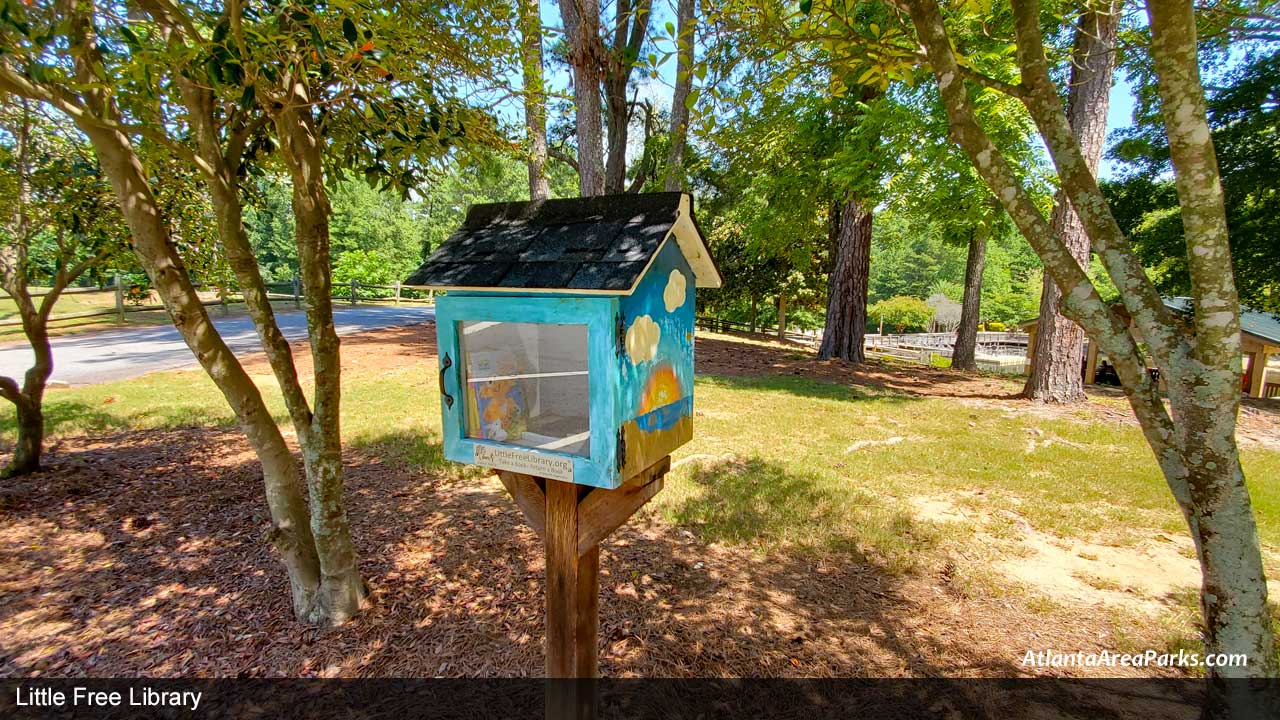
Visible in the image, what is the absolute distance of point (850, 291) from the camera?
45.8 feet

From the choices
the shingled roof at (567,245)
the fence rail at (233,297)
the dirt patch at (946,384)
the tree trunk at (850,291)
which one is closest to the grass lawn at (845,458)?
the dirt patch at (946,384)

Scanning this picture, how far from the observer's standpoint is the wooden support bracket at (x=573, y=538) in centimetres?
219

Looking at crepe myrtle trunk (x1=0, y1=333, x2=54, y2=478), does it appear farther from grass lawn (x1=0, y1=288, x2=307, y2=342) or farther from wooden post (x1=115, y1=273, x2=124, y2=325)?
wooden post (x1=115, y1=273, x2=124, y2=325)

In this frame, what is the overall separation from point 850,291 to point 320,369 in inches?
514

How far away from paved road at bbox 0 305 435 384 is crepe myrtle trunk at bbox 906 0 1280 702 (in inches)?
461

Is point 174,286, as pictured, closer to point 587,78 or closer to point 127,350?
point 587,78

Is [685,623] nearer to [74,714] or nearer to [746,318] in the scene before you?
[74,714]

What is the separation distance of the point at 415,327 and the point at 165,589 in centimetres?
1539

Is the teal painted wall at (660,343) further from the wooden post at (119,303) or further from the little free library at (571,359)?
the wooden post at (119,303)

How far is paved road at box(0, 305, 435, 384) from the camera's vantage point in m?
10.7

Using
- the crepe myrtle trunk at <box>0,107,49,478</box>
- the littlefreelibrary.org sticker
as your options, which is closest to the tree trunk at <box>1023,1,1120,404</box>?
the littlefreelibrary.org sticker

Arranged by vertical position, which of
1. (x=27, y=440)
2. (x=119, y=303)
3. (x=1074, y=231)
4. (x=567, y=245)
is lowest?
(x=27, y=440)

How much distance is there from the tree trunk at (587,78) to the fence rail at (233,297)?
2.93m
